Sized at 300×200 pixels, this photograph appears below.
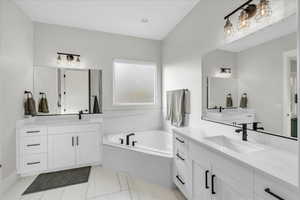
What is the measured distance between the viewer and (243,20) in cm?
153

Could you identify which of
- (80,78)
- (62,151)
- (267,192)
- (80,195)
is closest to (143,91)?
(80,78)

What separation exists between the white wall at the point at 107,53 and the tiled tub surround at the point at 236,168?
1.70m

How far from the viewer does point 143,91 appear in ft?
12.0

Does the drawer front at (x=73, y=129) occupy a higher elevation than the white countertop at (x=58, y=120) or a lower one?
lower

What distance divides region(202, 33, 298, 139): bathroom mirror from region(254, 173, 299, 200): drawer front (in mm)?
584

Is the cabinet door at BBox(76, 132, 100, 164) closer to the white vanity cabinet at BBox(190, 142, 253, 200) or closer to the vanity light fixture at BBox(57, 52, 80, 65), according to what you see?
the vanity light fixture at BBox(57, 52, 80, 65)

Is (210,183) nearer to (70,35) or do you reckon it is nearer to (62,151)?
(62,151)

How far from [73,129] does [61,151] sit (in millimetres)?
395

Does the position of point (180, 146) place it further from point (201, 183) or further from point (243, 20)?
point (243, 20)

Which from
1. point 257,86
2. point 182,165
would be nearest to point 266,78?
point 257,86

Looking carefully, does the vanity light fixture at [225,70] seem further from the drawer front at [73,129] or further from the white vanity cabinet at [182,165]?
the drawer front at [73,129]

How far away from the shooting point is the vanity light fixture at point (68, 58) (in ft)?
9.70

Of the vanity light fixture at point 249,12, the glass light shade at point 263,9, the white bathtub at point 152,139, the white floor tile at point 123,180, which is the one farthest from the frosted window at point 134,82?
the glass light shade at point 263,9

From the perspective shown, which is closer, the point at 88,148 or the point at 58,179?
the point at 58,179
